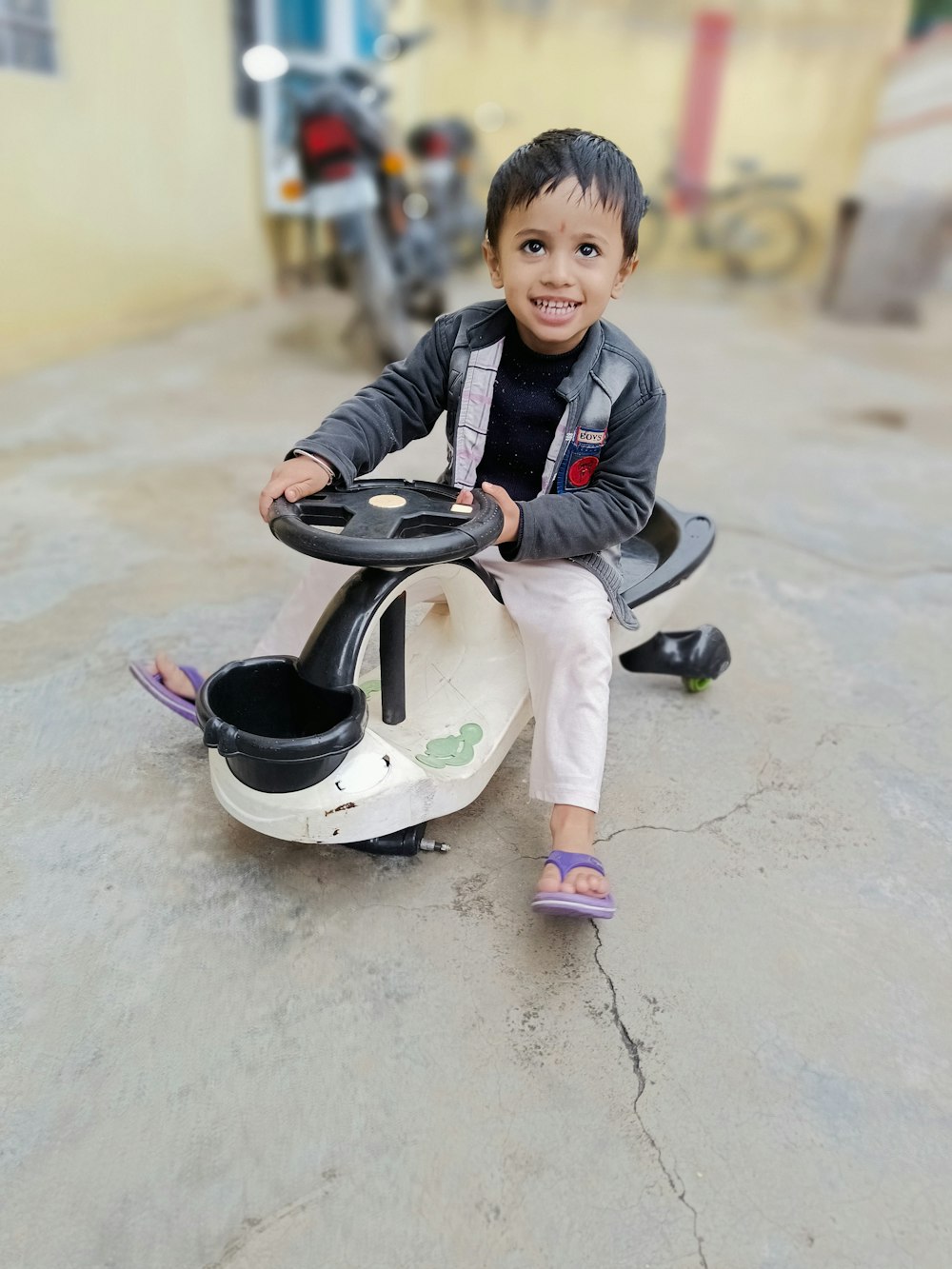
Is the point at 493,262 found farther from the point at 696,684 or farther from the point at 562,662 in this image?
the point at 696,684

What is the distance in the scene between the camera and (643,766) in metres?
1.47

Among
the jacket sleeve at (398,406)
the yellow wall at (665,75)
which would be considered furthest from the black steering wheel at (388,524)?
the yellow wall at (665,75)

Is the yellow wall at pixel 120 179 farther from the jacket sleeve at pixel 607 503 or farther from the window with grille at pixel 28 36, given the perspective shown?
the jacket sleeve at pixel 607 503

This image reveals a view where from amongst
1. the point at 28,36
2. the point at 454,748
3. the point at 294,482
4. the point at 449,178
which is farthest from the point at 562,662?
the point at 449,178

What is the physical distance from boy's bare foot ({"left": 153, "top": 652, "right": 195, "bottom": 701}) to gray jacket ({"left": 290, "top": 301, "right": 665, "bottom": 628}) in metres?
0.44

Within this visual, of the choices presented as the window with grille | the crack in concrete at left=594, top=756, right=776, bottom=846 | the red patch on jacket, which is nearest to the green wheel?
the crack in concrete at left=594, top=756, right=776, bottom=846

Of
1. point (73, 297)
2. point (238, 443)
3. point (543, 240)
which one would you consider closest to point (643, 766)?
point (543, 240)

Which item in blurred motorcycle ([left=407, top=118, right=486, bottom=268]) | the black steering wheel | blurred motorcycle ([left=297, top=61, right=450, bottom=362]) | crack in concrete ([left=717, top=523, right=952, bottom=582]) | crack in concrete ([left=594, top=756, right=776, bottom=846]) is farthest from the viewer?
blurred motorcycle ([left=407, top=118, right=486, bottom=268])

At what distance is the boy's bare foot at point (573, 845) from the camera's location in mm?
1110

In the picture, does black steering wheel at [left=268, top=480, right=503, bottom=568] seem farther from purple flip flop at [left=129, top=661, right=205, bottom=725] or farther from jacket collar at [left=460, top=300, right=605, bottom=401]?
purple flip flop at [left=129, top=661, right=205, bottom=725]

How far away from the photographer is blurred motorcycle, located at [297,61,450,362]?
3.35m

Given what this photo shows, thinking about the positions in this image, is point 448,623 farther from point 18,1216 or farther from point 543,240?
point 18,1216

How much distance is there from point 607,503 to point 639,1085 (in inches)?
27.5

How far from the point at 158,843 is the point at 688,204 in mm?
8195
